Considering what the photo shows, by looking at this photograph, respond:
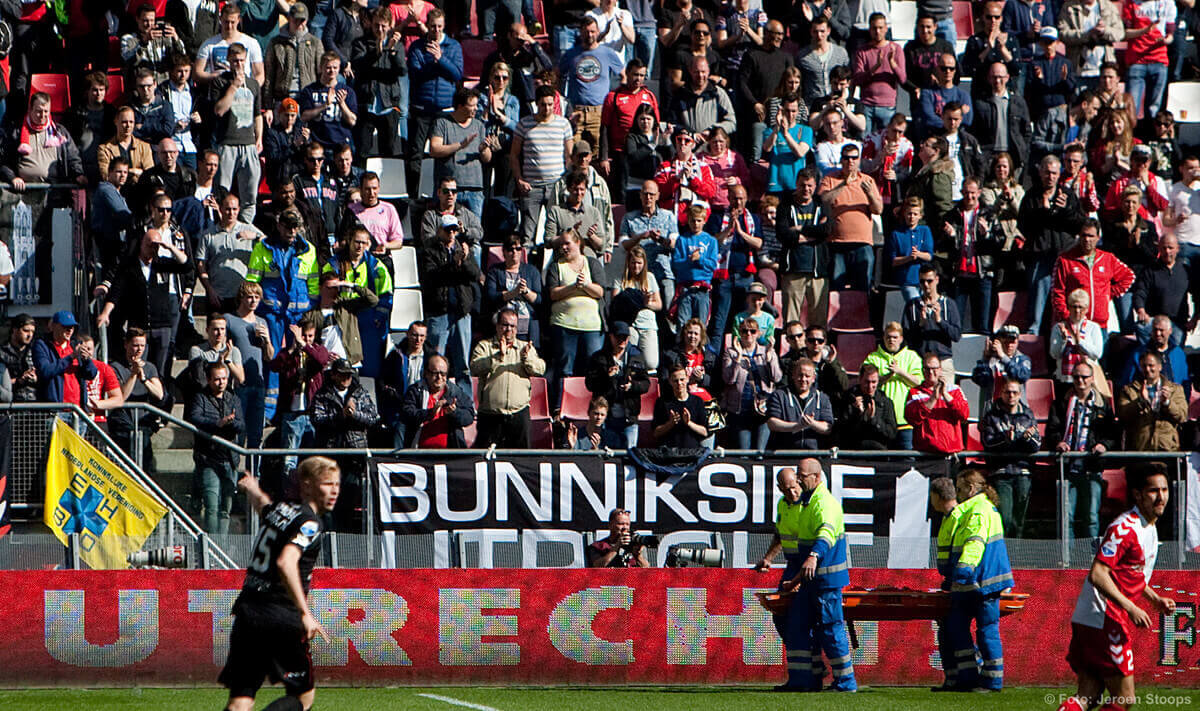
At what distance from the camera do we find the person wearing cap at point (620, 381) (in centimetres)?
1502

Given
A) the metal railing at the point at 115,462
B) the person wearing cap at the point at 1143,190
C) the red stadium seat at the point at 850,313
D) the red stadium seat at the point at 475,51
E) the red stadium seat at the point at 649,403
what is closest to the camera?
the metal railing at the point at 115,462

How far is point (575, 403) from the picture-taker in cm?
1616

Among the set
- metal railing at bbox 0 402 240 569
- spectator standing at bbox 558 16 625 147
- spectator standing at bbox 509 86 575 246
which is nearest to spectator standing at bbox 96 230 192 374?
metal railing at bbox 0 402 240 569

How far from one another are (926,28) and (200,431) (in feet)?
32.3

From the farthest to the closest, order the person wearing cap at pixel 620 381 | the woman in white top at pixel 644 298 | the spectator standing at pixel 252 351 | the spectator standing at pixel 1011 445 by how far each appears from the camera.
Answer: the woman in white top at pixel 644 298, the person wearing cap at pixel 620 381, the spectator standing at pixel 252 351, the spectator standing at pixel 1011 445

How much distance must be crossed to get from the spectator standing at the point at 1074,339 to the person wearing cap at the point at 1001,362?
0.50 metres

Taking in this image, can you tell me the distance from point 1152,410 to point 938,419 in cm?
197

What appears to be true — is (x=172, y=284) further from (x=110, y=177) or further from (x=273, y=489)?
(x=273, y=489)

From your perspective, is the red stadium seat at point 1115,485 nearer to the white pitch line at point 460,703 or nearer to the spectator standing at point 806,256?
the spectator standing at point 806,256

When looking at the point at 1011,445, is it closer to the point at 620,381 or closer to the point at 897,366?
the point at 897,366

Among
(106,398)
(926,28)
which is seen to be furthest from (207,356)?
(926,28)

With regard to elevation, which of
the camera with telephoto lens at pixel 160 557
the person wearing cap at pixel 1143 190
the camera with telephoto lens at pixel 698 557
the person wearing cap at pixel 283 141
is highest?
the person wearing cap at pixel 283 141

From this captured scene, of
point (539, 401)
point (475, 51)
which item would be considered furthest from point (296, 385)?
point (475, 51)

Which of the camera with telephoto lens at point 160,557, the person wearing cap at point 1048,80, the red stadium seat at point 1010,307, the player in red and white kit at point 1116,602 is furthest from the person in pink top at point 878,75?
the player in red and white kit at point 1116,602
